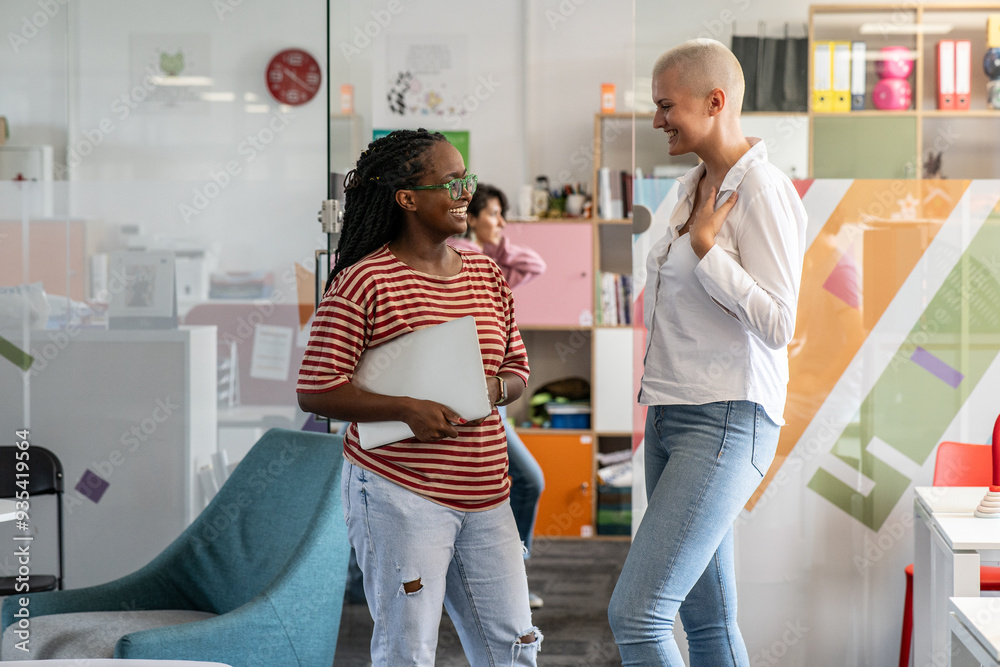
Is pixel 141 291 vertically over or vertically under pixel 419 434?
over

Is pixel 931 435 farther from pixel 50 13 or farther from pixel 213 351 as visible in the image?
pixel 50 13

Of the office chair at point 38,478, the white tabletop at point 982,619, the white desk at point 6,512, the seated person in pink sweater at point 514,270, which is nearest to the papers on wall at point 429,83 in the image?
the seated person in pink sweater at point 514,270

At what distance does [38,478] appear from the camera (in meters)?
2.70

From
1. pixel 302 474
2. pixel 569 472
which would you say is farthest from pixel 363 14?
pixel 569 472

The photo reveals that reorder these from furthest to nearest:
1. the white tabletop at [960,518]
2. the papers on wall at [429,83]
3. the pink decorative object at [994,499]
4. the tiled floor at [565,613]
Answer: the papers on wall at [429,83] < the tiled floor at [565,613] < the pink decorative object at [994,499] < the white tabletop at [960,518]

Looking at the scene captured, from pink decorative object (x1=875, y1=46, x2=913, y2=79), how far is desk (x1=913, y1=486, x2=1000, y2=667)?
3.41 feet

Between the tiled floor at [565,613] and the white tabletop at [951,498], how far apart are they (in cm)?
115

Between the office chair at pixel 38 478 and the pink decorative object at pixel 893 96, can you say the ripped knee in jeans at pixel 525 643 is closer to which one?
the pink decorative object at pixel 893 96

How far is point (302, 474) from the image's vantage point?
2248 millimetres

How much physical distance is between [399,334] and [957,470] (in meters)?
1.56

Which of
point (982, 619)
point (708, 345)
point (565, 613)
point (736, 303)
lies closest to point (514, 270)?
point (565, 613)

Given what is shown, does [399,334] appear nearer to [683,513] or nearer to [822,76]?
[683,513]

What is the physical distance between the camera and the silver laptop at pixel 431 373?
4.94 feet

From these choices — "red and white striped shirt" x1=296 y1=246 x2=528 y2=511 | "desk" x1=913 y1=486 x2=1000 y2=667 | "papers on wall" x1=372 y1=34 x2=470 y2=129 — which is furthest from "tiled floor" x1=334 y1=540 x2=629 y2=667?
"papers on wall" x1=372 y1=34 x2=470 y2=129
